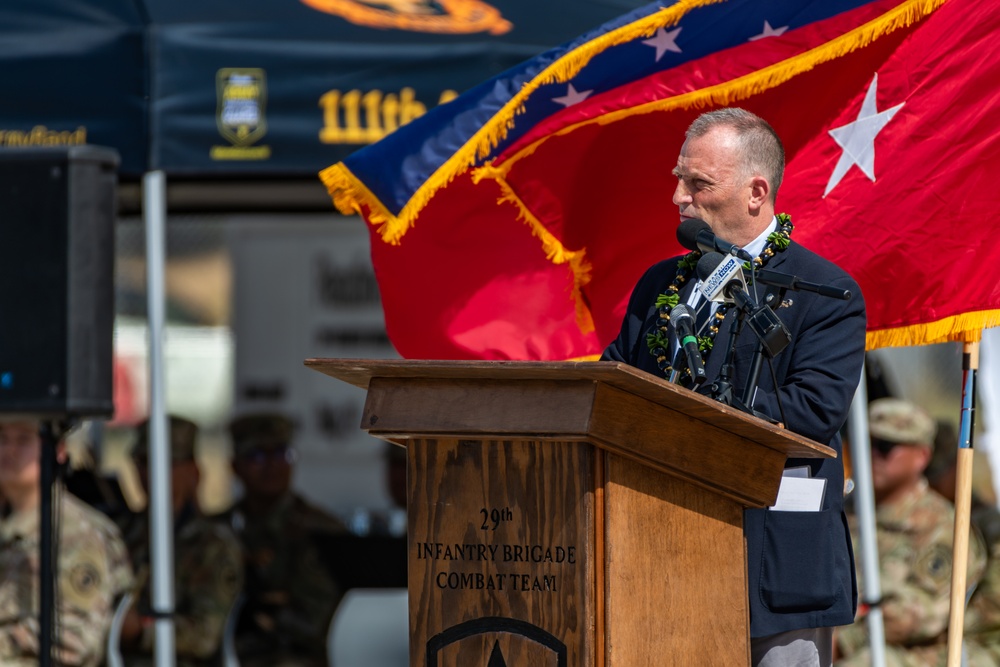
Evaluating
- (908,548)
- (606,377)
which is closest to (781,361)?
(606,377)

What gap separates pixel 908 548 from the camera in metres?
6.76

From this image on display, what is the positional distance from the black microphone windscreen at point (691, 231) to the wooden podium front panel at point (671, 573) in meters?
0.53

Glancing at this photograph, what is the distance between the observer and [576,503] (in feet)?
8.55

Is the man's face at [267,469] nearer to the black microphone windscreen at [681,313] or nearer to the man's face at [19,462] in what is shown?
the man's face at [19,462]

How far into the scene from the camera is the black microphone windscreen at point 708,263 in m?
2.97

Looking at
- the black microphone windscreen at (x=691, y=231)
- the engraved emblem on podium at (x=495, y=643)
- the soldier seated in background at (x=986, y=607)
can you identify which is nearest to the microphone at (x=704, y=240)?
the black microphone windscreen at (x=691, y=231)

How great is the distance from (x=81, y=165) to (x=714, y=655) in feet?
10.9

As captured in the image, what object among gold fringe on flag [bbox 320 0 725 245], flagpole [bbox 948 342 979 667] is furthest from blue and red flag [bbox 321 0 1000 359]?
flagpole [bbox 948 342 979 667]

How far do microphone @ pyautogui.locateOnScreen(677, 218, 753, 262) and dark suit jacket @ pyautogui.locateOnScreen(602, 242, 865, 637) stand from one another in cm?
8

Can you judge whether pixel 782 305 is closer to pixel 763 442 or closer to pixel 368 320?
pixel 763 442

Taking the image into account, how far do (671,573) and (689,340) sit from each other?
1.51 feet

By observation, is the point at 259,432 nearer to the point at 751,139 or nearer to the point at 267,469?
the point at 267,469

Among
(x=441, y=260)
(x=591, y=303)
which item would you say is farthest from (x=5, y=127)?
(x=591, y=303)

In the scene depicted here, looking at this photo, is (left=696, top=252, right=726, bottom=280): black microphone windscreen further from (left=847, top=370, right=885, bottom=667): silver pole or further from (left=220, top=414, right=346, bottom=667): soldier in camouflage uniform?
(left=220, top=414, right=346, bottom=667): soldier in camouflage uniform
